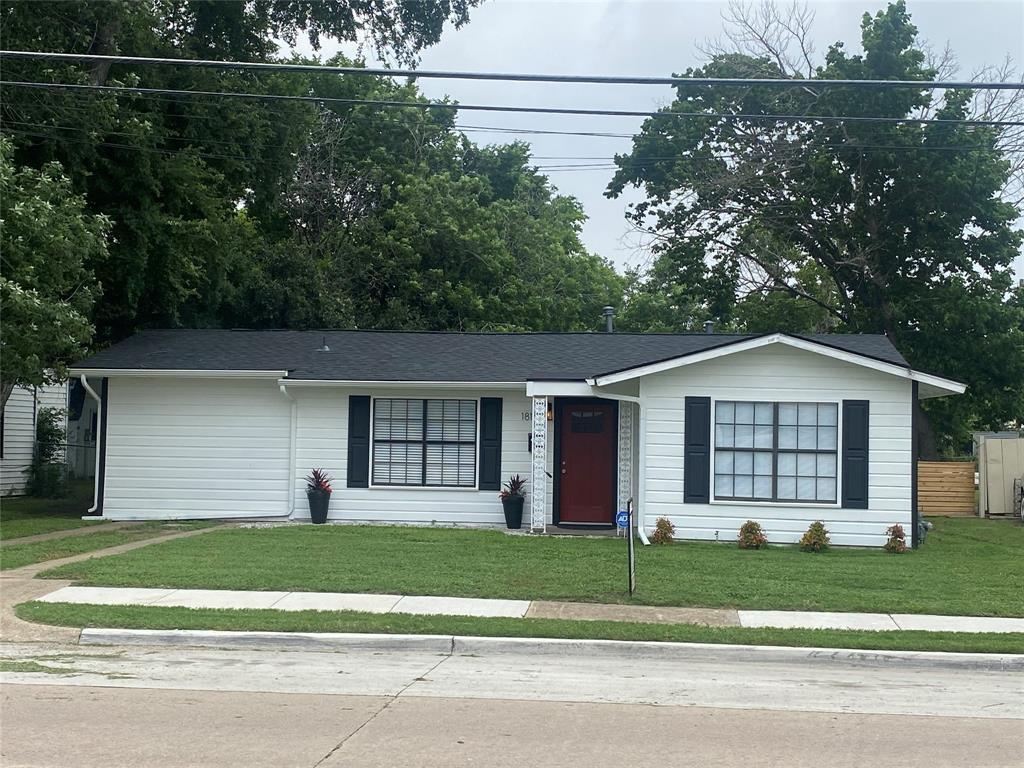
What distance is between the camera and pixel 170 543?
54.1 feet

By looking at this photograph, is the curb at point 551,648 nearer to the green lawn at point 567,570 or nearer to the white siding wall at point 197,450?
the green lawn at point 567,570

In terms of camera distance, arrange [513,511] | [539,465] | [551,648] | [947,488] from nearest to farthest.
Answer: [551,648], [539,465], [513,511], [947,488]

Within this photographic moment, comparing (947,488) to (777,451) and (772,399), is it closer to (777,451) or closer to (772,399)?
(777,451)

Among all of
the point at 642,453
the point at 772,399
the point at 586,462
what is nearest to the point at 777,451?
the point at 772,399

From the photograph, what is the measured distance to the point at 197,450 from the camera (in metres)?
20.5

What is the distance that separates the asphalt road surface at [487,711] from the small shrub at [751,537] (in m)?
7.04

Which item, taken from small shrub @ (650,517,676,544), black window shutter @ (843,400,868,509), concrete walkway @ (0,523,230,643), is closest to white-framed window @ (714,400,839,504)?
black window shutter @ (843,400,868,509)

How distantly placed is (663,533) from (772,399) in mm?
2752

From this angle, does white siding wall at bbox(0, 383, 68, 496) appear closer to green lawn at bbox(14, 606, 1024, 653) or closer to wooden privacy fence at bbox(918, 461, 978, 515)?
green lawn at bbox(14, 606, 1024, 653)

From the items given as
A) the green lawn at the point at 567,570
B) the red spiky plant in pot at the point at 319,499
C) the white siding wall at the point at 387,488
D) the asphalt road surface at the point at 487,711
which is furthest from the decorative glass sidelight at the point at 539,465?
the asphalt road surface at the point at 487,711

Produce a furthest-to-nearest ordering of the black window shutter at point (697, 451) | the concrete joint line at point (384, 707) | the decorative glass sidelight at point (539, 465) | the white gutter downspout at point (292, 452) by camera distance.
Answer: the white gutter downspout at point (292, 452) → the decorative glass sidelight at point (539, 465) → the black window shutter at point (697, 451) → the concrete joint line at point (384, 707)

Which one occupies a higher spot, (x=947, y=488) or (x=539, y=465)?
(x=539, y=465)

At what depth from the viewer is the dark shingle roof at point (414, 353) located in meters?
20.0

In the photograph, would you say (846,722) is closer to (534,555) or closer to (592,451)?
(534,555)
